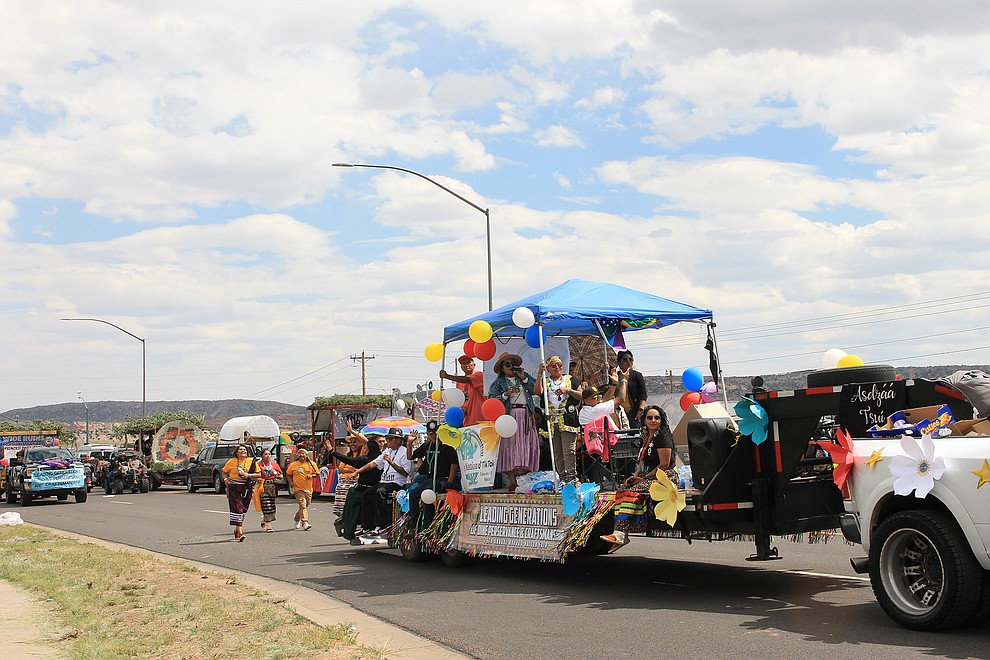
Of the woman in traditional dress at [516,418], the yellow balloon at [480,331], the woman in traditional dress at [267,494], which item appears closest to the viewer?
the woman in traditional dress at [516,418]

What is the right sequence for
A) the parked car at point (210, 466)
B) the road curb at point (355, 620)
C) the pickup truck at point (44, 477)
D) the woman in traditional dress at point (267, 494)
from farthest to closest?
the parked car at point (210, 466) < the pickup truck at point (44, 477) < the woman in traditional dress at point (267, 494) < the road curb at point (355, 620)

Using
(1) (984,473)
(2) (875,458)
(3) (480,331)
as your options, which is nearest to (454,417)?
(3) (480,331)

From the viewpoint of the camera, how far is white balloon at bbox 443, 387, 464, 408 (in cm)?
1291

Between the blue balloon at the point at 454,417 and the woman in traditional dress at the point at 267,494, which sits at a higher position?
the blue balloon at the point at 454,417

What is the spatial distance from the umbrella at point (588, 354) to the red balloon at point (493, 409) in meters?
2.90

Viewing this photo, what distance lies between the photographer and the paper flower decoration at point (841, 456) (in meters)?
7.97

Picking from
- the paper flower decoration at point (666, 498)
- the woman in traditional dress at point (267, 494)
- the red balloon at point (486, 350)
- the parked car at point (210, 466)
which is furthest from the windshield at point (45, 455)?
the paper flower decoration at point (666, 498)

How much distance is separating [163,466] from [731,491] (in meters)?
35.4

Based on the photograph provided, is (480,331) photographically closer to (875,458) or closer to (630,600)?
(630,600)

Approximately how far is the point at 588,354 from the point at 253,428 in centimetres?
2941

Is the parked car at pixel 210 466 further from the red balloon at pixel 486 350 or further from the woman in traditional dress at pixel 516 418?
the woman in traditional dress at pixel 516 418

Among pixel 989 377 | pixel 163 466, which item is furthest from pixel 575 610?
pixel 163 466

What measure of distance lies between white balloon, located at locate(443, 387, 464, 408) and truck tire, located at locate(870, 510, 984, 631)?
6.12 m

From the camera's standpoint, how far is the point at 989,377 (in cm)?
759
